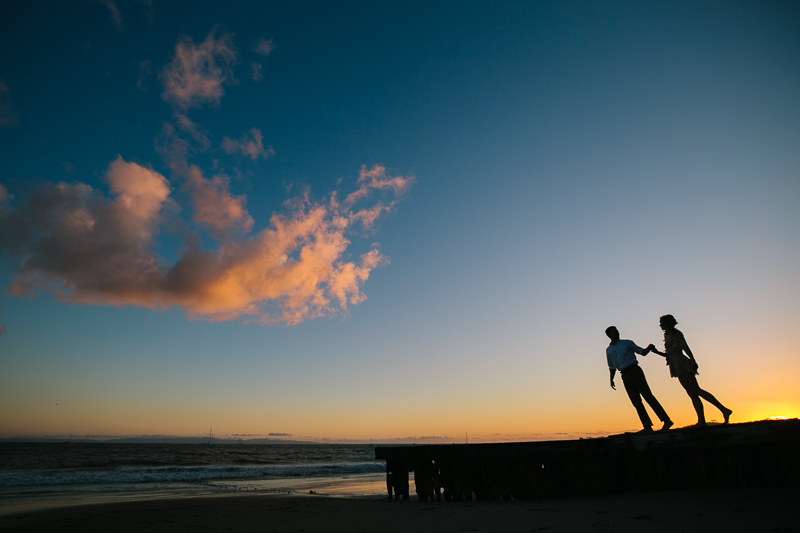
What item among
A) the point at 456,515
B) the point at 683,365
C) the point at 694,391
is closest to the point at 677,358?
the point at 683,365

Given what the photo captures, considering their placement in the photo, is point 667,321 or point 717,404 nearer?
point 717,404

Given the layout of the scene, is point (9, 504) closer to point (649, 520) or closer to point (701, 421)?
point (649, 520)

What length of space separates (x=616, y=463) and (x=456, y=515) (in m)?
2.65

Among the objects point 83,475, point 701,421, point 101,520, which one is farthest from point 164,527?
point 83,475

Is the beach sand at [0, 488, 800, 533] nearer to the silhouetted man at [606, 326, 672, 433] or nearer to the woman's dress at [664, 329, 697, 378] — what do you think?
the silhouetted man at [606, 326, 672, 433]

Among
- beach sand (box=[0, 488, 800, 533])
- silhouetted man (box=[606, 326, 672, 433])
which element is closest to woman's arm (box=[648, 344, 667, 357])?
silhouetted man (box=[606, 326, 672, 433])

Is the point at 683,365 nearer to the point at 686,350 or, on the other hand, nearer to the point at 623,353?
the point at 686,350

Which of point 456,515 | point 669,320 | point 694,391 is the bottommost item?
point 456,515

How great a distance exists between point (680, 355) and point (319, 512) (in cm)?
720

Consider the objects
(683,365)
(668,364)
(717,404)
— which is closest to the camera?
(717,404)

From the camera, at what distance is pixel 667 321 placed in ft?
21.3

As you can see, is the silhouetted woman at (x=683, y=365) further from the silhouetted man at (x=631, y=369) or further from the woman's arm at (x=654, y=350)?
the silhouetted man at (x=631, y=369)

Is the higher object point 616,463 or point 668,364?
point 668,364

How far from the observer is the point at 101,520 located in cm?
788
